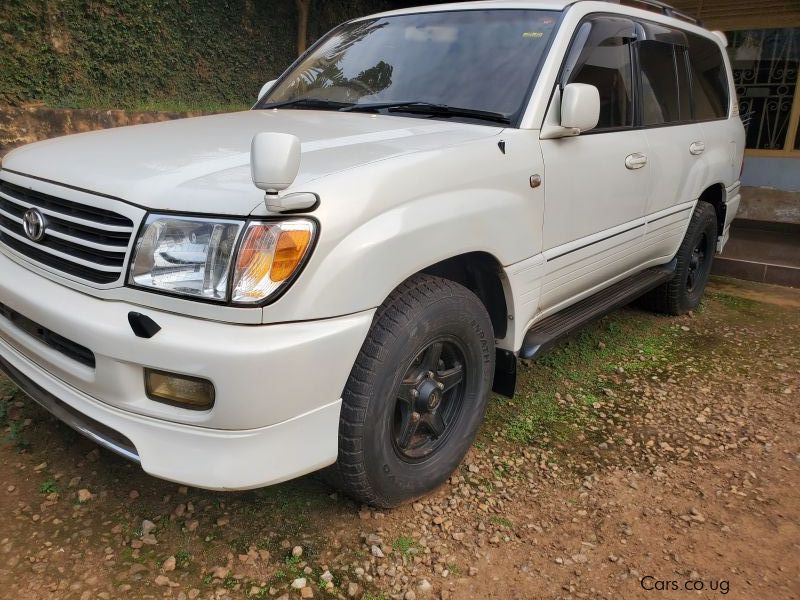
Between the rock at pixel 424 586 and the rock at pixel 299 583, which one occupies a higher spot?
the rock at pixel 299 583

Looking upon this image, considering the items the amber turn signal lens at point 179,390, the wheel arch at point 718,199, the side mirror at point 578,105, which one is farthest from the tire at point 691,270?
the amber turn signal lens at point 179,390

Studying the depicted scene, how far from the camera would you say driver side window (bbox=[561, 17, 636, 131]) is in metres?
2.96

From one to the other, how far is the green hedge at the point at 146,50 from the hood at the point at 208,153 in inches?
261

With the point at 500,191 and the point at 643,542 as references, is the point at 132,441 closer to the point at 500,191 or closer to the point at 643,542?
the point at 500,191

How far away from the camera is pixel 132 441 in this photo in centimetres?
190

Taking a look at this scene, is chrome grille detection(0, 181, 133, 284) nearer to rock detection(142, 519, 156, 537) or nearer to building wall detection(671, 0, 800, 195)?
rock detection(142, 519, 156, 537)

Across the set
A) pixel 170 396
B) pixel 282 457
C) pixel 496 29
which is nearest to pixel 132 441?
pixel 170 396

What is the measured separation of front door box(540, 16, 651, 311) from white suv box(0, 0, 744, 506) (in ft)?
0.05

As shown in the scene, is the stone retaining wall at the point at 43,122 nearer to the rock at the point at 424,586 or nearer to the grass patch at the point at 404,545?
the grass patch at the point at 404,545

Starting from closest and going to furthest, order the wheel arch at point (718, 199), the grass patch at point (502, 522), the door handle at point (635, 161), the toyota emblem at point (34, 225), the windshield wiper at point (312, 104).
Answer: the toyota emblem at point (34, 225) < the grass patch at point (502, 522) < the windshield wiper at point (312, 104) < the door handle at point (635, 161) < the wheel arch at point (718, 199)

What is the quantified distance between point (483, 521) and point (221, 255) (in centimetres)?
141

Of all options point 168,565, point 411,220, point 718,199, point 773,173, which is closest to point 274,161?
point 411,220

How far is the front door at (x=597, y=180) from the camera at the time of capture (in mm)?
2832

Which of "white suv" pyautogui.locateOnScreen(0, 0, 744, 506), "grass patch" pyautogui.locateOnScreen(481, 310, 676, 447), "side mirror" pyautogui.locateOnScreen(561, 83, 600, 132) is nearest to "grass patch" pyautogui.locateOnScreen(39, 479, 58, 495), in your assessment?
"white suv" pyautogui.locateOnScreen(0, 0, 744, 506)
